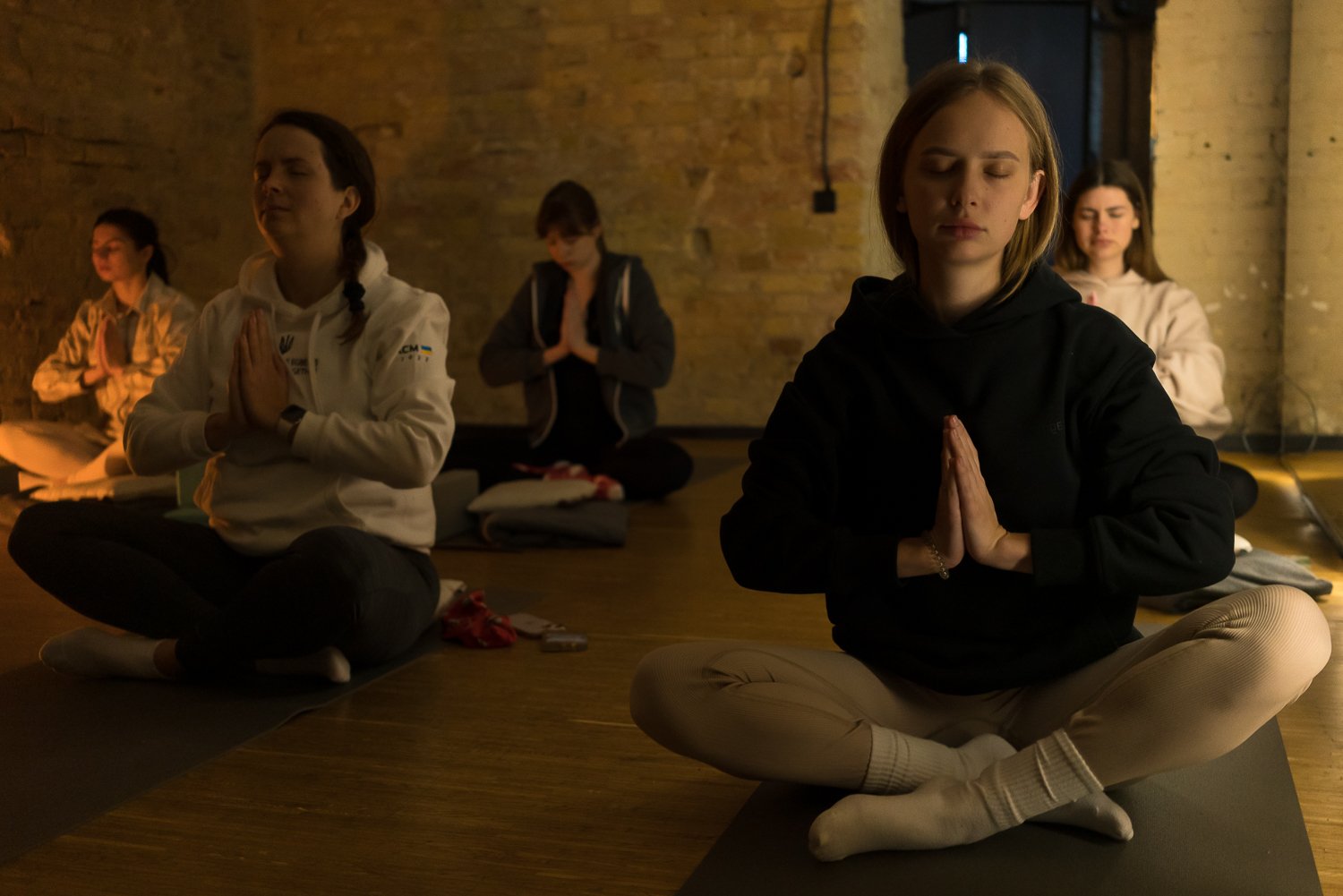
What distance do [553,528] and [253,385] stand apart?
1.68 m

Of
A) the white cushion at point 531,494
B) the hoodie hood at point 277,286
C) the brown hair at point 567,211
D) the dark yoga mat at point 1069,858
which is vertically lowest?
the white cushion at point 531,494

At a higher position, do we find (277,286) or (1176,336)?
(277,286)

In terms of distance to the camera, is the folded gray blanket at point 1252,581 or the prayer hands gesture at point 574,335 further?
the prayer hands gesture at point 574,335

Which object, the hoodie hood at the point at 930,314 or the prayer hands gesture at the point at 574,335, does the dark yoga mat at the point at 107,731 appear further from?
the prayer hands gesture at the point at 574,335

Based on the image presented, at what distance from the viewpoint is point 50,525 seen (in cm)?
260

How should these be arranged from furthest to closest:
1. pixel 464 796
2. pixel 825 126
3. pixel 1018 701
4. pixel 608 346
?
pixel 825 126 < pixel 608 346 < pixel 464 796 < pixel 1018 701

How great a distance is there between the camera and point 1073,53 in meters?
8.78

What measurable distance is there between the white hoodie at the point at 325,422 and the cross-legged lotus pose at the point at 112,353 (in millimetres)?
2059

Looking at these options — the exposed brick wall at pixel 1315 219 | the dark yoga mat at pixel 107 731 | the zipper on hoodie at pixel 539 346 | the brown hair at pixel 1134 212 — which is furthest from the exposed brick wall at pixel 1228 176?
the dark yoga mat at pixel 107 731

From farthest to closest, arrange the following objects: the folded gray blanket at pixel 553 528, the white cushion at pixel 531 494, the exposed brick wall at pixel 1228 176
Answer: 1. the exposed brick wall at pixel 1228 176
2. the white cushion at pixel 531 494
3. the folded gray blanket at pixel 553 528

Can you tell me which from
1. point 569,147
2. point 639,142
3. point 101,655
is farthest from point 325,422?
point 569,147

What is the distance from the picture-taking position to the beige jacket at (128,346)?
15.4 ft

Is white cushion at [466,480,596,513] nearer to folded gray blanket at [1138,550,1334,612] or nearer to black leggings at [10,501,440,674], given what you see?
black leggings at [10,501,440,674]

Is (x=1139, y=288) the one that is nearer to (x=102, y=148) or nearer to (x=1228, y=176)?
(x=1228, y=176)
